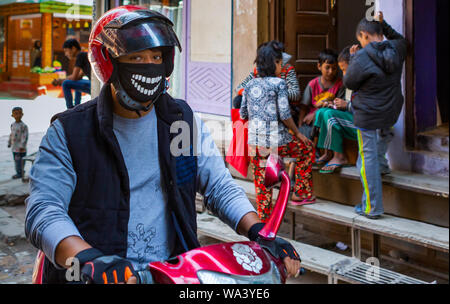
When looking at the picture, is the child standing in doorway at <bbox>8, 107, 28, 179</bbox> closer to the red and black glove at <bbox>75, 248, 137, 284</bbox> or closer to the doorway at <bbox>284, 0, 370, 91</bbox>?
the doorway at <bbox>284, 0, 370, 91</bbox>

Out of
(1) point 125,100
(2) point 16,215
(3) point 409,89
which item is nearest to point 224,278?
(1) point 125,100

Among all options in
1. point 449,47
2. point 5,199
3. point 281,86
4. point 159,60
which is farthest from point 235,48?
point 159,60

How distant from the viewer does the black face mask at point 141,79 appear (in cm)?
227

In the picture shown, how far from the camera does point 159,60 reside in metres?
2.34

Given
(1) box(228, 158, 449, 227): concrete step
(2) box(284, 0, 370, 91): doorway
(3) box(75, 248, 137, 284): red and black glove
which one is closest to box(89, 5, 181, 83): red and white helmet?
(3) box(75, 248, 137, 284): red and black glove

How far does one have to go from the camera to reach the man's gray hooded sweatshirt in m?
4.94

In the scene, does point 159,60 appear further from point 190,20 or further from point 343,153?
point 190,20

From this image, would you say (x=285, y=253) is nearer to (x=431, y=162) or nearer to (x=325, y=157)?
(x=431, y=162)

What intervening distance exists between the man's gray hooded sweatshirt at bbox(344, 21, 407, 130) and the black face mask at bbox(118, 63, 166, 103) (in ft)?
10.0

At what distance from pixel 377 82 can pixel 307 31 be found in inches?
91.1

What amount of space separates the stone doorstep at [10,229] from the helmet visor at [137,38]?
17.9 feet

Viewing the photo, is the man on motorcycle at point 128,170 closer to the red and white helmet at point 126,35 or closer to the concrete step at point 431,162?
the red and white helmet at point 126,35

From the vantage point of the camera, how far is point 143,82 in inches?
89.7
